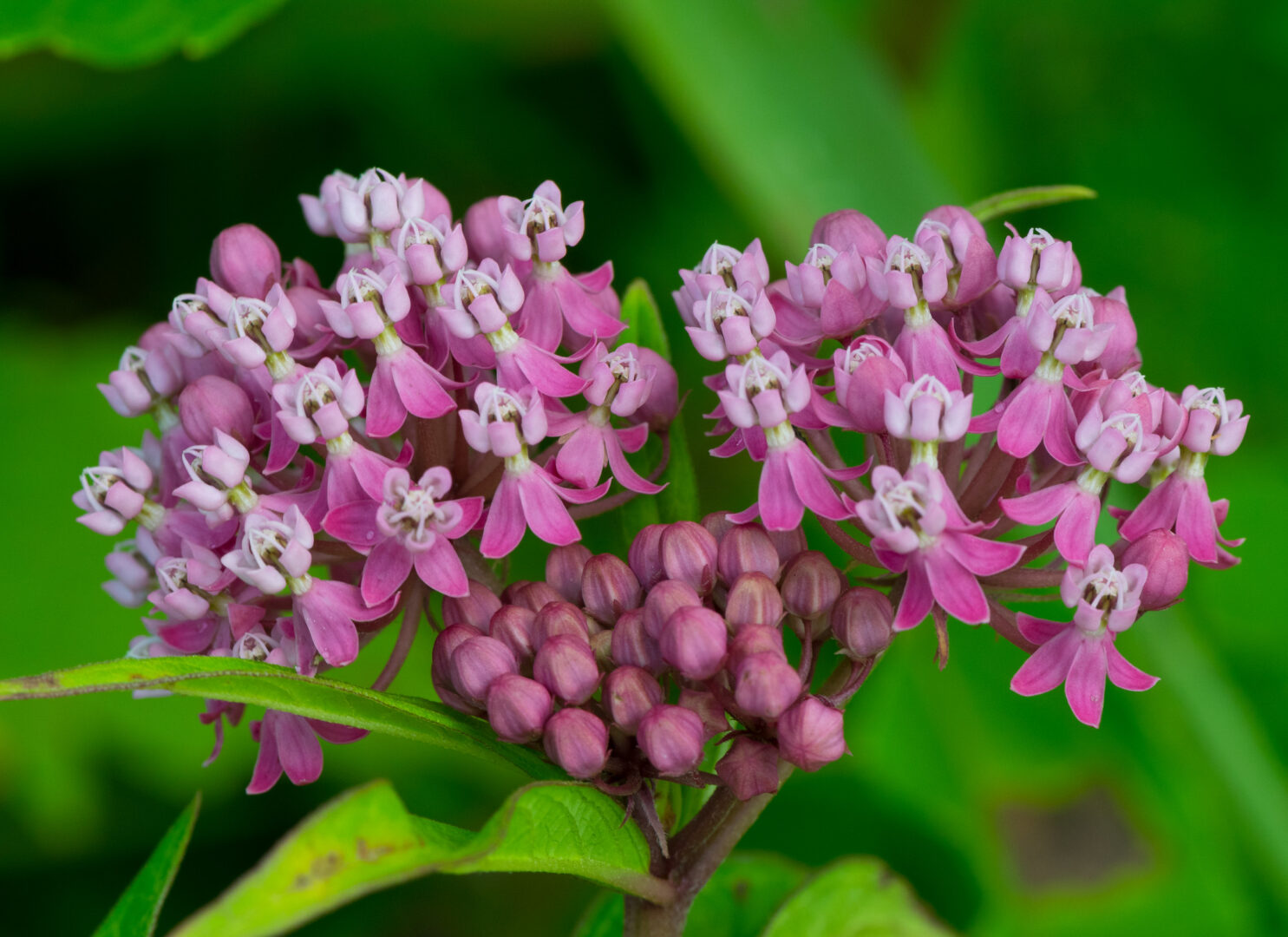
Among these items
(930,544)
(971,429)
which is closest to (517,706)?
(930,544)

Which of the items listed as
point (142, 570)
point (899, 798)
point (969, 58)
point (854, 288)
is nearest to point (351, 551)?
point (142, 570)

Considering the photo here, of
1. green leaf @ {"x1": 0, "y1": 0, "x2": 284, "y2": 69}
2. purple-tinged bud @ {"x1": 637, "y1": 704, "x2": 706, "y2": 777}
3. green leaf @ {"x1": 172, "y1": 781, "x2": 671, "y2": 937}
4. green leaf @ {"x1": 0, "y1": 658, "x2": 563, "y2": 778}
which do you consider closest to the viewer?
green leaf @ {"x1": 172, "y1": 781, "x2": 671, "y2": 937}

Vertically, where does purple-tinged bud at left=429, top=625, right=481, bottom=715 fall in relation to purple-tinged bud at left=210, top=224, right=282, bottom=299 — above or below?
below

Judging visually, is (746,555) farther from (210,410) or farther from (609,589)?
(210,410)

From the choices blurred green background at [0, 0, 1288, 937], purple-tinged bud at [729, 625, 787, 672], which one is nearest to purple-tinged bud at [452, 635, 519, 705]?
purple-tinged bud at [729, 625, 787, 672]

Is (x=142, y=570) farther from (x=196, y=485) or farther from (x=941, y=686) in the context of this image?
(x=941, y=686)

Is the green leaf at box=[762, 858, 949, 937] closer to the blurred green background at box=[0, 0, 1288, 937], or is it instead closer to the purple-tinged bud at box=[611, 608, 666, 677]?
the purple-tinged bud at box=[611, 608, 666, 677]
